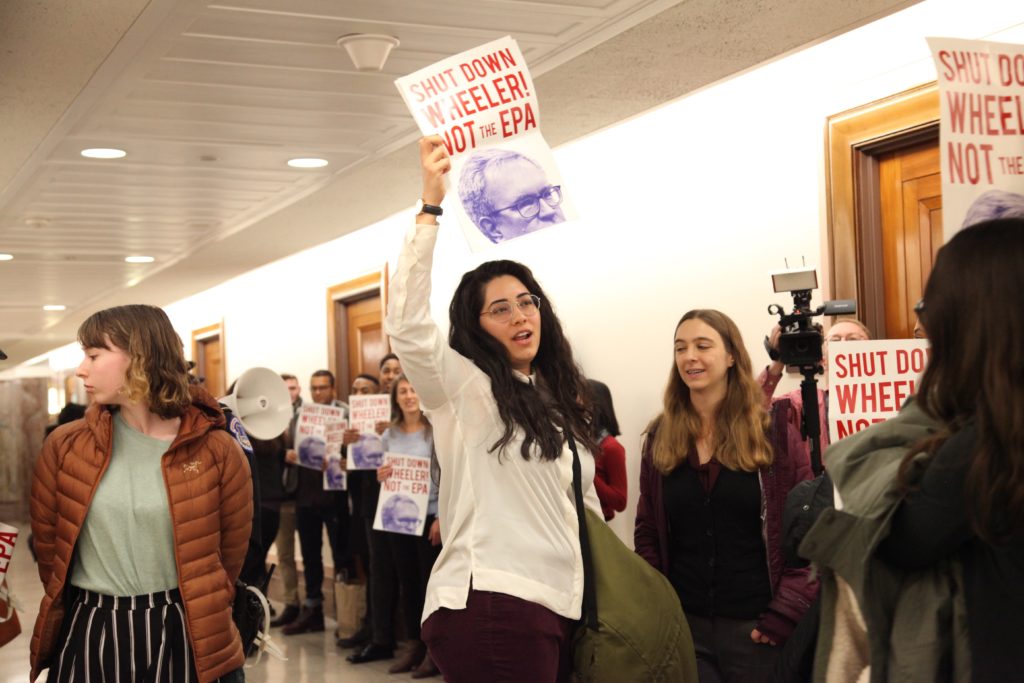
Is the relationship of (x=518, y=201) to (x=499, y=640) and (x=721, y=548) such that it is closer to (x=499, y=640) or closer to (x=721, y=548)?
(x=499, y=640)

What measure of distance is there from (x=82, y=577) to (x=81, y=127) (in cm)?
294

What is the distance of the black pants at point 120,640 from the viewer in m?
2.73

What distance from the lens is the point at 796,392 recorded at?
13.5 feet

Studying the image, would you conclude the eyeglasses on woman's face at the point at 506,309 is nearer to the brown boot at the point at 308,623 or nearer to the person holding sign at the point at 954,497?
the person holding sign at the point at 954,497

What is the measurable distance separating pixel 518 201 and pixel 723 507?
1094 millimetres

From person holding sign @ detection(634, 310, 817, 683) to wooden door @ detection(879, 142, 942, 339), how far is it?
132cm

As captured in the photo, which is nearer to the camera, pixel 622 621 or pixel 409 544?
pixel 622 621

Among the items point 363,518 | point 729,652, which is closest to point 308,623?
point 363,518

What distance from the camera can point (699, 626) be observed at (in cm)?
322

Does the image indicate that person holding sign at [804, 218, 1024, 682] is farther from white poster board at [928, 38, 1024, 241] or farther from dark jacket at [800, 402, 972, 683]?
white poster board at [928, 38, 1024, 241]

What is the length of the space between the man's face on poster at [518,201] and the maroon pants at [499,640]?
0.86 m

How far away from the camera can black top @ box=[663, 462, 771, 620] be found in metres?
3.18

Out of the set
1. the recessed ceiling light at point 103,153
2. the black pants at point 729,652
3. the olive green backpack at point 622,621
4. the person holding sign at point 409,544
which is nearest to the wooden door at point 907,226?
the black pants at point 729,652

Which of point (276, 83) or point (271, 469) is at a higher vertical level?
point (276, 83)
